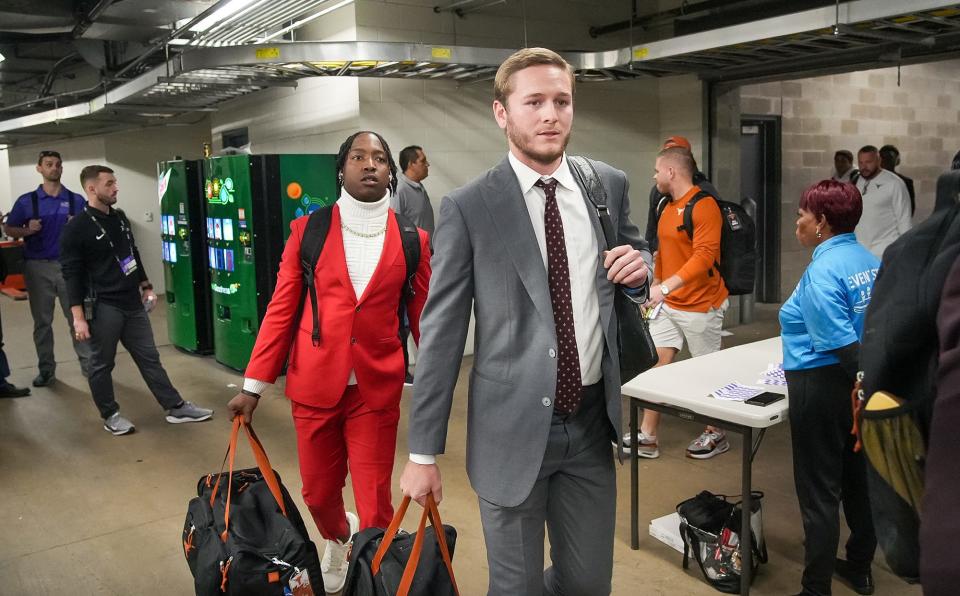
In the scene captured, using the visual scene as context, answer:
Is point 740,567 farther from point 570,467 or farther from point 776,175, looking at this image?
point 776,175

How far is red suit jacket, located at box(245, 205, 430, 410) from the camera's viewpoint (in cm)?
261

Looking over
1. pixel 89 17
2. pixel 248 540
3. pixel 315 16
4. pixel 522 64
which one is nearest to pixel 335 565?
pixel 248 540

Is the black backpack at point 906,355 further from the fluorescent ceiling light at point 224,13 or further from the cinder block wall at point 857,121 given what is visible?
the cinder block wall at point 857,121

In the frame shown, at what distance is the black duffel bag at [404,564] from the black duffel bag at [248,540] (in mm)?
285

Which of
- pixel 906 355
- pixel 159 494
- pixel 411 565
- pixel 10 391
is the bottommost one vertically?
pixel 159 494

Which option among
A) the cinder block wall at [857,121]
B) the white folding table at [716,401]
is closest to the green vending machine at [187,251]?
the white folding table at [716,401]

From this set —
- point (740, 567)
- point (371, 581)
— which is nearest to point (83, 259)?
point (371, 581)

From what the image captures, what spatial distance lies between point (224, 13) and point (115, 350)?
7.91 feet

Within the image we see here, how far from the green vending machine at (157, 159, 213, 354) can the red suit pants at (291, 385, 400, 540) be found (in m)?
4.89

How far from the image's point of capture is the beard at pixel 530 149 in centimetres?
175

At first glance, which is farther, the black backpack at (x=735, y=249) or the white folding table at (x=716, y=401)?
the black backpack at (x=735, y=249)

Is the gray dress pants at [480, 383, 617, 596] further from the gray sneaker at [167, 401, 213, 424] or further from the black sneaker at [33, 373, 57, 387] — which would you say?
the black sneaker at [33, 373, 57, 387]

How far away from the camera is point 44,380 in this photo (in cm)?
639

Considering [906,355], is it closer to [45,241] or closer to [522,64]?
[522,64]
